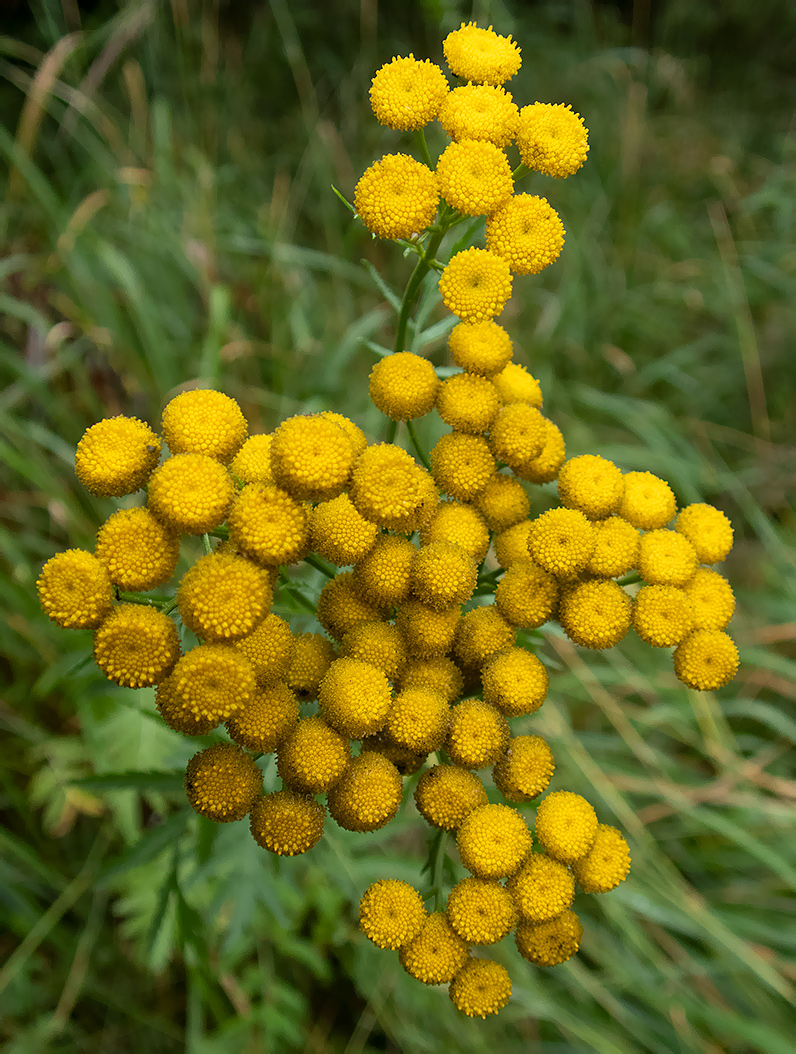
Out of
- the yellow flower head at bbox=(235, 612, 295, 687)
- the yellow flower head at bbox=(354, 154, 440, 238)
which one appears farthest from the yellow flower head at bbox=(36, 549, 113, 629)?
the yellow flower head at bbox=(354, 154, 440, 238)

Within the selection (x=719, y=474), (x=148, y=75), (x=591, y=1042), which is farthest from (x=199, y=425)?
(x=148, y=75)

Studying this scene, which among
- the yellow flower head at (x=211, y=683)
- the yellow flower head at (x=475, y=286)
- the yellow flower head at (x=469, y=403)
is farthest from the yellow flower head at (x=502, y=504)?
the yellow flower head at (x=211, y=683)

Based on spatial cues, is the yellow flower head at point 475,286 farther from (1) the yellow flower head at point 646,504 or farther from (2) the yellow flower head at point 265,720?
(2) the yellow flower head at point 265,720

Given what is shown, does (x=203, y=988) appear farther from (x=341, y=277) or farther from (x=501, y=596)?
(x=341, y=277)

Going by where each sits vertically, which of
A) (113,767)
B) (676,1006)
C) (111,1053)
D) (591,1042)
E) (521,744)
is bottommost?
(111,1053)

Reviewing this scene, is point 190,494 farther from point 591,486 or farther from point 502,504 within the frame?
point 591,486

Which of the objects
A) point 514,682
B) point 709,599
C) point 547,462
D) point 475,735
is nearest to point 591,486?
point 547,462

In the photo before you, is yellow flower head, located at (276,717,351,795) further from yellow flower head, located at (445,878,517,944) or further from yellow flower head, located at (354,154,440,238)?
yellow flower head, located at (354,154,440,238)
